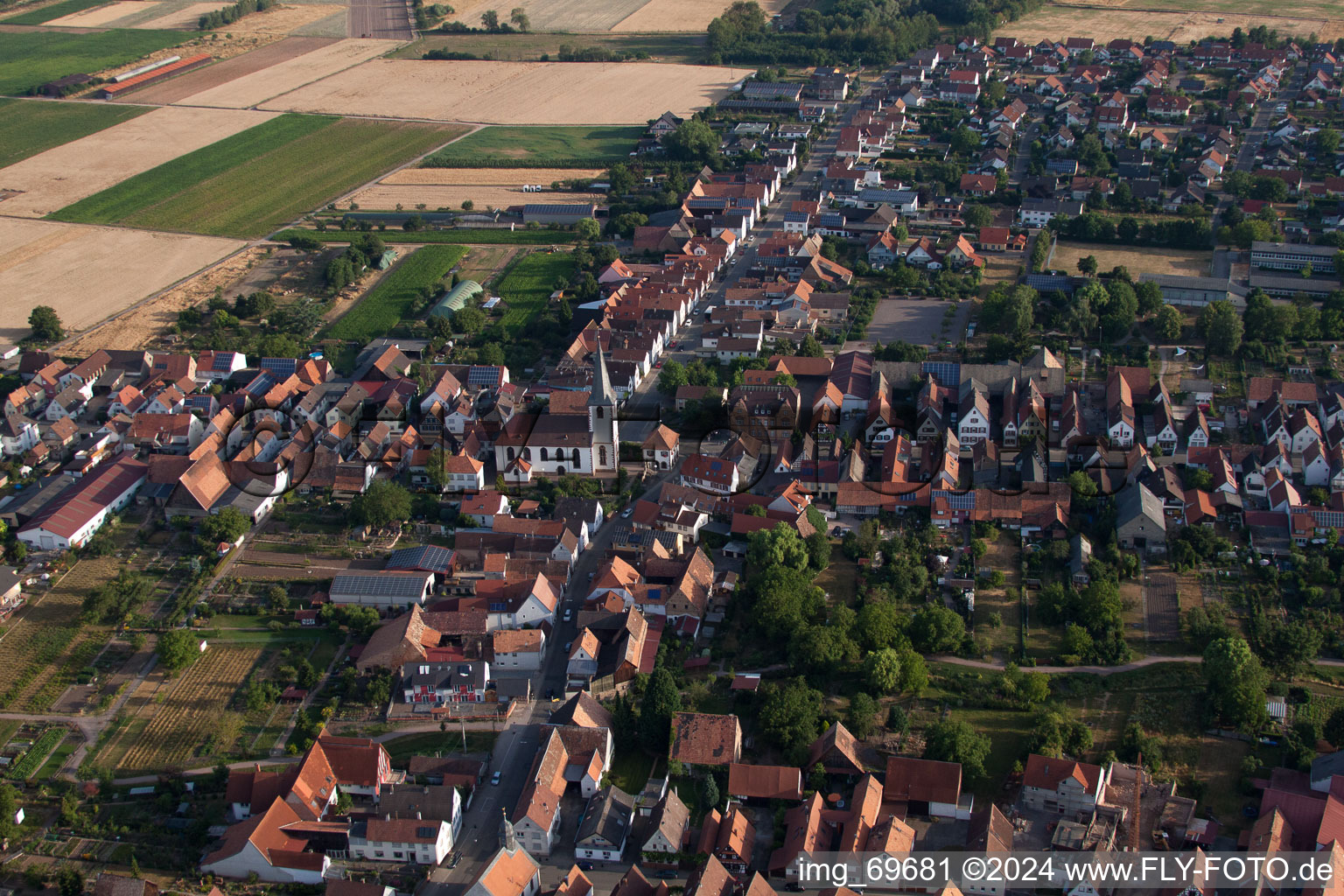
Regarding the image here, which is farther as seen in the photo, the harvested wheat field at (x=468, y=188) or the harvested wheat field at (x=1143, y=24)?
the harvested wheat field at (x=1143, y=24)

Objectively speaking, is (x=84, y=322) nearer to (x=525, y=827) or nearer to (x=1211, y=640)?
(x=525, y=827)

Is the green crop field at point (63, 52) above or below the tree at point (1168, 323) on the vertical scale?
above

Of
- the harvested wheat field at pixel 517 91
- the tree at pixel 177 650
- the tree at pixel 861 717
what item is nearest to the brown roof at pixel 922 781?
the tree at pixel 861 717

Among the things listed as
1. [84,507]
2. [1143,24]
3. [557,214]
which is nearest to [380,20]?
[557,214]

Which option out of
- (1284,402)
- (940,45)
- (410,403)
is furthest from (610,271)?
(940,45)

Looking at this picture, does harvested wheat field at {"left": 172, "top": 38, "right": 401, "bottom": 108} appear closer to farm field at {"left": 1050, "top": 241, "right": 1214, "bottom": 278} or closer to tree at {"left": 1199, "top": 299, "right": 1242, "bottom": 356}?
farm field at {"left": 1050, "top": 241, "right": 1214, "bottom": 278}

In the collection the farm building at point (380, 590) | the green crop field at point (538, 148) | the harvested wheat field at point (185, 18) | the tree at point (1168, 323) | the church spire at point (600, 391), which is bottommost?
the farm building at point (380, 590)

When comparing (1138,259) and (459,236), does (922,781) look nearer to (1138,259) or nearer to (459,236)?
(1138,259)

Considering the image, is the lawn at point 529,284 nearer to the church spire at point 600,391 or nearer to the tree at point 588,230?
the tree at point 588,230
